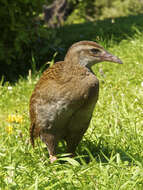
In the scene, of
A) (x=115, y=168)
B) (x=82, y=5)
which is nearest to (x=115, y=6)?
(x=82, y=5)

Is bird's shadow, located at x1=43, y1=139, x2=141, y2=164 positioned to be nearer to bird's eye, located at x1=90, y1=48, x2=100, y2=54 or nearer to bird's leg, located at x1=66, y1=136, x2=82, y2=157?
bird's leg, located at x1=66, y1=136, x2=82, y2=157

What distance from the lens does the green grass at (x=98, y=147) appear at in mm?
2842

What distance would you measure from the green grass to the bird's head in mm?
584

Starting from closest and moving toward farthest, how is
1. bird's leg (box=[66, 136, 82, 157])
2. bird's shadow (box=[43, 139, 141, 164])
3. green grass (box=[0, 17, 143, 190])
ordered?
green grass (box=[0, 17, 143, 190]) < bird's leg (box=[66, 136, 82, 157]) < bird's shadow (box=[43, 139, 141, 164])

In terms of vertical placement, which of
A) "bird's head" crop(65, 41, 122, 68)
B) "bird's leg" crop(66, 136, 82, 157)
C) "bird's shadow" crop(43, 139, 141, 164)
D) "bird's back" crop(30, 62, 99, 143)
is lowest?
"bird's shadow" crop(43, 139, 141, 164)

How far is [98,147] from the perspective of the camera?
3.79 meters

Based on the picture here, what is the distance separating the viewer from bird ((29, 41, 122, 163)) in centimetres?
322

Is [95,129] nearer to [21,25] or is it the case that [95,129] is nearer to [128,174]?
[128,174]

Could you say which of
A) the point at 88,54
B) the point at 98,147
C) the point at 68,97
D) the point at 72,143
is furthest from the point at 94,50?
the point at 98,147

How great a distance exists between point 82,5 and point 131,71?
1176 centimetres

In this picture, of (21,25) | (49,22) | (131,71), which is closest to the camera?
(131,71)

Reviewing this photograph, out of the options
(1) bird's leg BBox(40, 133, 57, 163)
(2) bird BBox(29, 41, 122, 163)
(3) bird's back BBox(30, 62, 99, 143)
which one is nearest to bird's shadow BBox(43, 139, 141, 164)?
(1) bird's leg BBox(40, 133, 57, 163)

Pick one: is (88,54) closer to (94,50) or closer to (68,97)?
(94,50)

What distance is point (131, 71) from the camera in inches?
223
